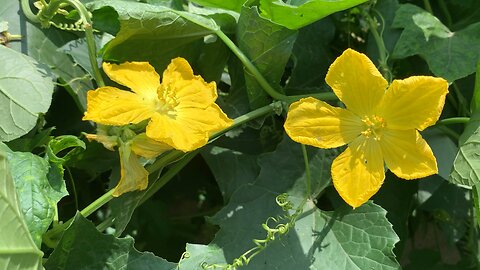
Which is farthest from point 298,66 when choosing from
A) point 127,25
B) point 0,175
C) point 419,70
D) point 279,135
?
point 0,175

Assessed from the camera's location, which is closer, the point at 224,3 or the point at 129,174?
the point at 129,174

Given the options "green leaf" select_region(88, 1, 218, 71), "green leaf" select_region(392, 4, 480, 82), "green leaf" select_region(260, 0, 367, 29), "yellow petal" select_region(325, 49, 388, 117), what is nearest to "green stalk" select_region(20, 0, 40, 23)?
"green leaf" select_region(88, 1, 218, 71)

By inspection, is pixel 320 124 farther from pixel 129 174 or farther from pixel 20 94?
pixel 20 94

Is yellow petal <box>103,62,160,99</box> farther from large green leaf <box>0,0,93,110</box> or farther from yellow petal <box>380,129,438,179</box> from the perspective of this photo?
yellow petal <box>380,129,438,179</box>

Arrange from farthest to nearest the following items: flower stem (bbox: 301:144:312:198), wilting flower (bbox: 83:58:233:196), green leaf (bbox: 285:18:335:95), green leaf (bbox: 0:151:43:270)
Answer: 1. green leaf (bbox: 285:18:335:95)
2. flower stem (bbox: 301:144:312:198)
3. wilting flower (bbox: 83:58:233:196)
4. green leaf (bbox: 0:151:43:270)

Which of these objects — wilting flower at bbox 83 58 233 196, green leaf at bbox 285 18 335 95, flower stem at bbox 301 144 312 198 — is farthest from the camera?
green leaf at bbox 285 18 335 95

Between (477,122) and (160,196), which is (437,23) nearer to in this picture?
(477,122)

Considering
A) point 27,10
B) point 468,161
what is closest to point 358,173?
point 468,161
